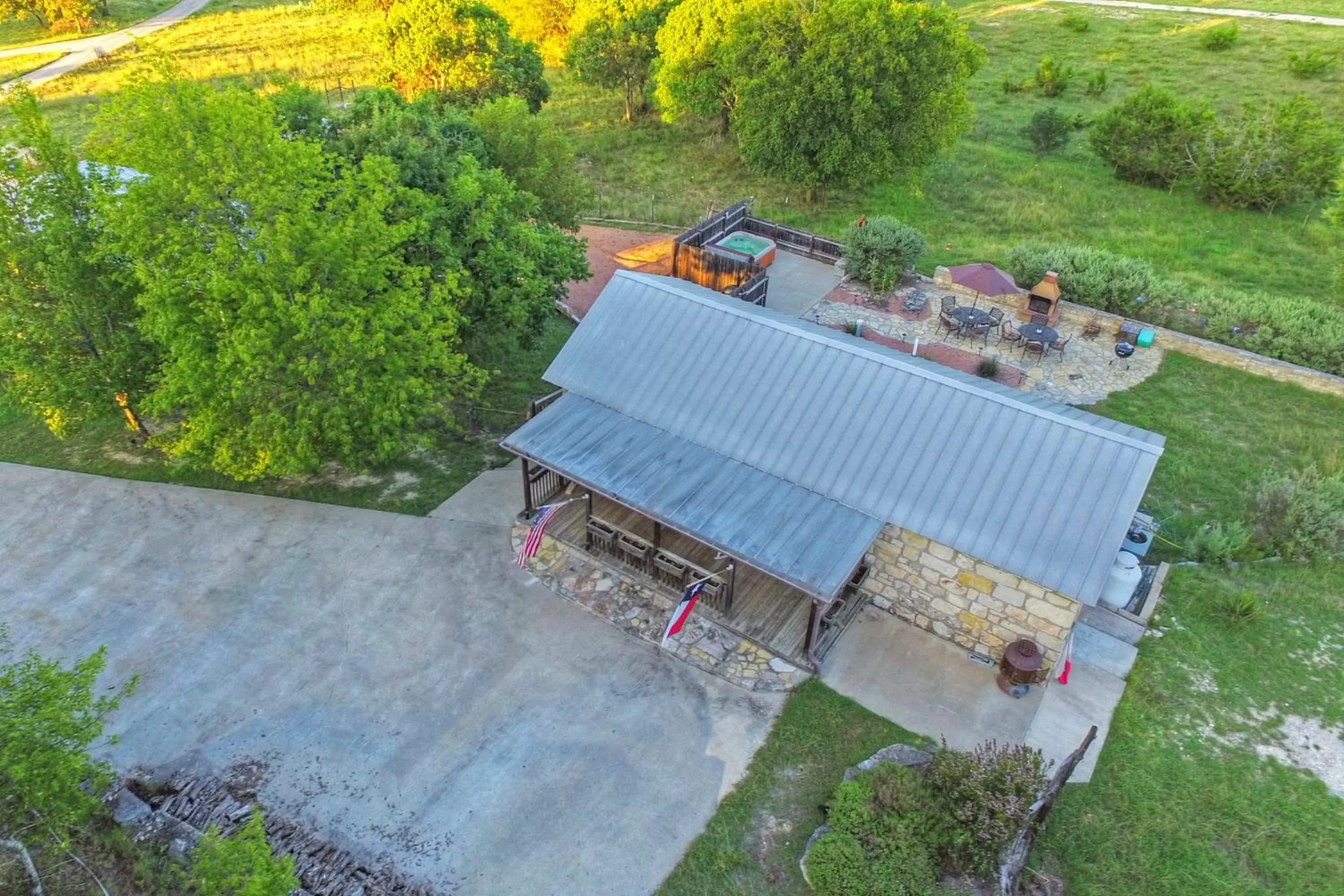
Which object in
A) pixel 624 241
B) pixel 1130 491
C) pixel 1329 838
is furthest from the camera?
pixel 624 241

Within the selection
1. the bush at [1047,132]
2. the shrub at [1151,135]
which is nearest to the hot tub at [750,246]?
the bush at [1047,132]

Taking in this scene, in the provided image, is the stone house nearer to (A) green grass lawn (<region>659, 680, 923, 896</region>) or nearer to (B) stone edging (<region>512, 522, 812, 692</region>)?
(B) stone edging (<region>512, 522, 812, 692</region>)

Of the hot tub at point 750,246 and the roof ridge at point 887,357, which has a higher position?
the roof ridge at point 887,357

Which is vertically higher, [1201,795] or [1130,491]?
[1130,491]

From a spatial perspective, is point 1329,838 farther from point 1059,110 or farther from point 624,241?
point 1059,110

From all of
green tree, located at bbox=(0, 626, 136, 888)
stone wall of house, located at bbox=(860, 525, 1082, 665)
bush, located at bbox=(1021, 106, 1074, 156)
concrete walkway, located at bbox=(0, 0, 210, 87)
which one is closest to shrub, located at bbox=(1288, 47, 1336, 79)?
bush, located at bbox=(1021, 106, 1074, 156)

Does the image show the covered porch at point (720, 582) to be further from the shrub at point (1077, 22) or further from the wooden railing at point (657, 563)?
the shrub at point (1077, 22)

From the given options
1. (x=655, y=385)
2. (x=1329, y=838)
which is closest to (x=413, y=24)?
(x=655, y=385)

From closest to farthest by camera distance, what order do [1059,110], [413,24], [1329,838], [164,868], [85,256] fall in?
[164,868]
[1329,838]
[85,256]
[413,24]
[1059,110]
